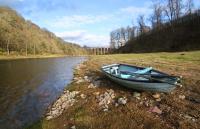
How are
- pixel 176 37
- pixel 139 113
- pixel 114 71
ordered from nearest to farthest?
pixel 139 113, pixel 114 71, pixel 176 37

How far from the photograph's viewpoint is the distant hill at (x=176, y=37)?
70.8m

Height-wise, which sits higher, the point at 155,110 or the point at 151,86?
the point at 151,86

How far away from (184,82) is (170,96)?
2.71 meters

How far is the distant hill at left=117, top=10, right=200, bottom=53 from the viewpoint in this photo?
70.8m

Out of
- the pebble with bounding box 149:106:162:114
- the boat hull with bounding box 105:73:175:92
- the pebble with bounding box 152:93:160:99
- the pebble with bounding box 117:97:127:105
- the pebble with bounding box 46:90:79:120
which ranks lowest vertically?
the pebble with bounding box 46:90:79:120

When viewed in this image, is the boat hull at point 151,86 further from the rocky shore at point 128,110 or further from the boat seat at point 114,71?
the boat seat at point 114,71

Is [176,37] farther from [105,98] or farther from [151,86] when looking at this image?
[151,86]

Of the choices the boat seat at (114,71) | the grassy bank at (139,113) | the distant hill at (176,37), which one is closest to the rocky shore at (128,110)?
the grassy bank at (139,113)

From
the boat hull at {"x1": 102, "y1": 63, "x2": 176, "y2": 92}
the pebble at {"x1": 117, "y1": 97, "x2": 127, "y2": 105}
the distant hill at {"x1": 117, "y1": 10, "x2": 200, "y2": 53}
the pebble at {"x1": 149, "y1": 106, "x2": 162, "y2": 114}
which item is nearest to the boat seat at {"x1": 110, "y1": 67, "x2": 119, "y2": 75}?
the boat hull at {"x1": 102, "y1": 63, "x2": 176, "y2": 92}

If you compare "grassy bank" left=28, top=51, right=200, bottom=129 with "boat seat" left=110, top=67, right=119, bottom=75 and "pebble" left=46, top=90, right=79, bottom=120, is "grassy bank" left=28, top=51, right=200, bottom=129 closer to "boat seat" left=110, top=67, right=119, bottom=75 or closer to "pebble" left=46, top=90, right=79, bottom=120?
"pebble" left=46, top=90, right=79, bottom=120

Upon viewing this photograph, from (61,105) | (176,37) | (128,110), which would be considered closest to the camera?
(128,110)

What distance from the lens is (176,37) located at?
81.1 m

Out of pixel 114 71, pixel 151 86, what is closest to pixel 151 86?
pixel 151 86

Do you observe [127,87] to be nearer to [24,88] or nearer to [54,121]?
[54,121]
